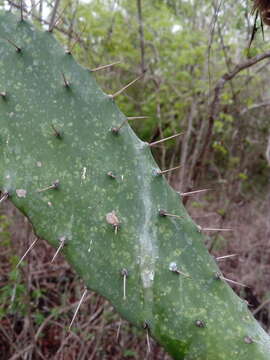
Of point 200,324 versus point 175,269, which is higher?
point 175,269

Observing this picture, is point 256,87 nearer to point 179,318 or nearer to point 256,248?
point 256,248

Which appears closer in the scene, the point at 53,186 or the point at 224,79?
the point at 53,186

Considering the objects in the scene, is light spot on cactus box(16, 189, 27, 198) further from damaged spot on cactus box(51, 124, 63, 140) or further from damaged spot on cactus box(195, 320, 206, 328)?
damaged spot on cactus box(195, 320, 206, 328)

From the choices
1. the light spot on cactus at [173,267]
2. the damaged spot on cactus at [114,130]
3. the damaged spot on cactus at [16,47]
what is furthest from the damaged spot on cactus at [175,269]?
the damaged spot on cactus at [16,47]

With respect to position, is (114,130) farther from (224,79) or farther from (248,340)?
(224,79)

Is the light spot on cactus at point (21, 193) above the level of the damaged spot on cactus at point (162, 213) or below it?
above

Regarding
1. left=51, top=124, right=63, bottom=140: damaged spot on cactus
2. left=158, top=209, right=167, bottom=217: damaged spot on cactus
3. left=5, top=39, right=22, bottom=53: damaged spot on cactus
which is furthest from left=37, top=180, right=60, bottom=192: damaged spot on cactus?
left=5, top=39, right=22, bottom=53: damaged spot on cactus

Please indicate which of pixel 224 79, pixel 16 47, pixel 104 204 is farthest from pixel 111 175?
pixel 224 79

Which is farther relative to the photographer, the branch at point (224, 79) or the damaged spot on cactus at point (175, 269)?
the branch at point (224, 79)

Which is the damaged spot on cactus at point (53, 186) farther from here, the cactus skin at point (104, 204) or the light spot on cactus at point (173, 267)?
the light spot on cactus at point (173, 267)
